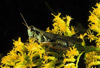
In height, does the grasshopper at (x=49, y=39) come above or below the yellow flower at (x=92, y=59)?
above

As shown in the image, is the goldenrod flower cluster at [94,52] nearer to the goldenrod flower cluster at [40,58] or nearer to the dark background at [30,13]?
the goldenrod flower cluster at [40,58]

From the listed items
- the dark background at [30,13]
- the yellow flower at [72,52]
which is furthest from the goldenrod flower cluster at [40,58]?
the dark background at [30,13]

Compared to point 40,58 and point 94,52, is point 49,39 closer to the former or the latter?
point 40,58

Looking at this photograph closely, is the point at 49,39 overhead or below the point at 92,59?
overhead

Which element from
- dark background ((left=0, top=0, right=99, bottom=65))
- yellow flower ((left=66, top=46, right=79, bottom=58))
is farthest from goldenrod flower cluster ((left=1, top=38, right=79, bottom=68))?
dark background ((left=0, top=0, right=99, bottom=65))

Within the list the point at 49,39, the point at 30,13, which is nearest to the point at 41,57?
the point at 49,39

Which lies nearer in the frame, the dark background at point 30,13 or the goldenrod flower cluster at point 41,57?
the goldenrod flower cluster at point 41,57

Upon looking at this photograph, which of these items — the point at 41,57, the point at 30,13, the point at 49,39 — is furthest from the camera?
the point at 30,13

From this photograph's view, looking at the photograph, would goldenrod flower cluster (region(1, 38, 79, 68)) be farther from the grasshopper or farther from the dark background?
the dark background
